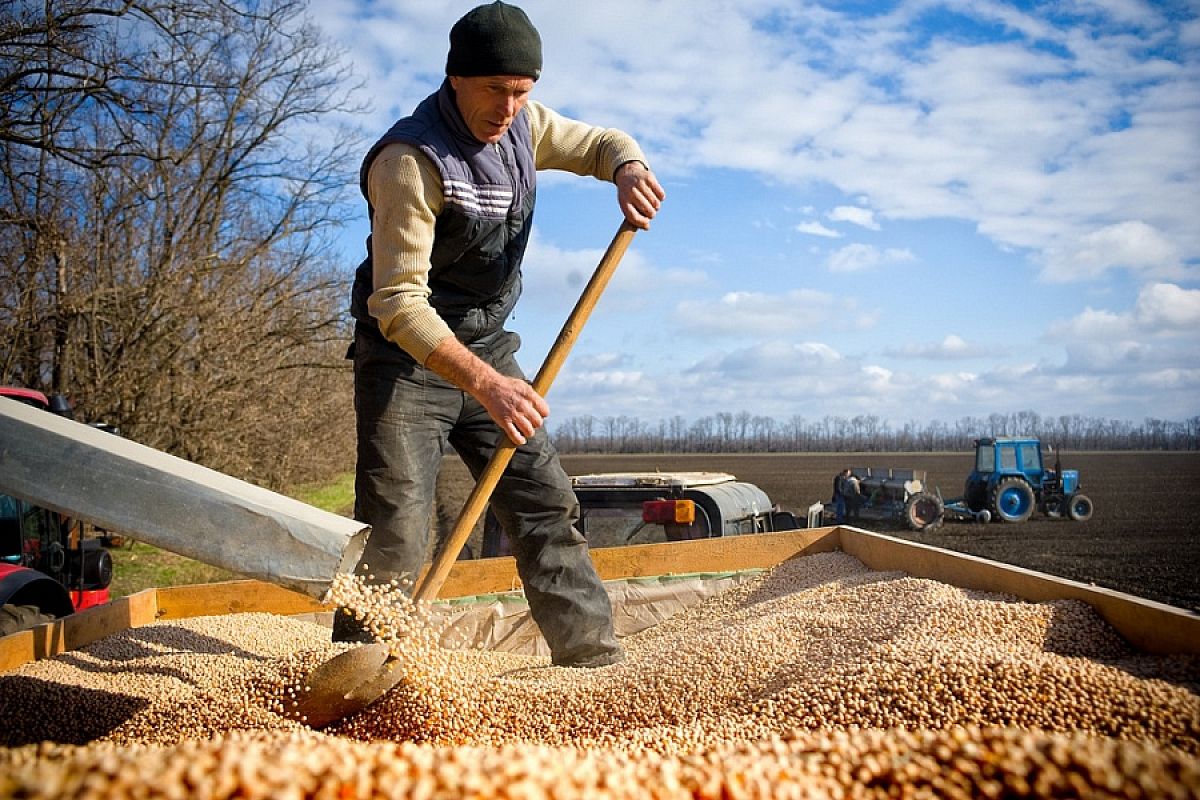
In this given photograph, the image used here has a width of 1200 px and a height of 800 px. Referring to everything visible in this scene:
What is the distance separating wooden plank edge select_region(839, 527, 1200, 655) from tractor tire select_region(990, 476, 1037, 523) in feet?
39.4

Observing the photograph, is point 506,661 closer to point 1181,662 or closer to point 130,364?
point 1181,662

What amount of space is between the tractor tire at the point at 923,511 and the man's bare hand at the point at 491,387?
11.6 metres

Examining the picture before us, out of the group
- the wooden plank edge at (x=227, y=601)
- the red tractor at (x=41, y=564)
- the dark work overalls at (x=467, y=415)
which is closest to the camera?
the dark work overalls at (x=467, y=415)

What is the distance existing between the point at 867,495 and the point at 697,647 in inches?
453

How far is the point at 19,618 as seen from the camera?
2.99 metres

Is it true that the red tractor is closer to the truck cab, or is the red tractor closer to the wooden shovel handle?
the wooden shovel handle

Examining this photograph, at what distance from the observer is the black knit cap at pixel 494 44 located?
2.34m

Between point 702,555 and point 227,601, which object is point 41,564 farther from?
point 702,555

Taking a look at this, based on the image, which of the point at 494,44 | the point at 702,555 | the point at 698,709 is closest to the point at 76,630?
the point at 698,709

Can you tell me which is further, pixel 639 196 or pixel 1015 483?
pixel 1015 483

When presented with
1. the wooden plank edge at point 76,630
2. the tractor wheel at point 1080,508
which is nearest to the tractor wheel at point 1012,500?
the tractor wheel at point 1080,508

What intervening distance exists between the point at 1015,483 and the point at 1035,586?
43.5ft

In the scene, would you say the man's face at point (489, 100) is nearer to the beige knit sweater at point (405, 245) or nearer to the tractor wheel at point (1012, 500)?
the beige knit sweater at point (405, 245)

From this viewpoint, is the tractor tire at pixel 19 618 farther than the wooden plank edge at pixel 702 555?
No
